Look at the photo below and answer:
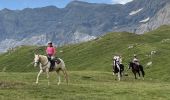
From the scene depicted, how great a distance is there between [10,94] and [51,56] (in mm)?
11196

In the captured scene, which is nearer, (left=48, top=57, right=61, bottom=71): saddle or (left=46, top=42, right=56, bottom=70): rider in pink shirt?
(left=48, top=57, right=61, bottom=71): saddle

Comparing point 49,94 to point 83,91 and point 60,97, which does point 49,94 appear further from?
point 83,91

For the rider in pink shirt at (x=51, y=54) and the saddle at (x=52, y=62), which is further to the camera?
the rider in pink shirt at (x=51, y=54)

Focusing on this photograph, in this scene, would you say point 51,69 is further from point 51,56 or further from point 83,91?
point 83,91

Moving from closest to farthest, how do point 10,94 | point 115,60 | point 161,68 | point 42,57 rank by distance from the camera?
1. point 10,94
2. point 42,57
3. point 115,60
4. point 161,68

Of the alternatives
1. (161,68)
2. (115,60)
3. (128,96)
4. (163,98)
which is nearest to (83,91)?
(128,96)

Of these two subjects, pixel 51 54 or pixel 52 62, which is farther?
pixel 51 54

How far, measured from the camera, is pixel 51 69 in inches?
1898

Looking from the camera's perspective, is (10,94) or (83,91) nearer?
(10,94)

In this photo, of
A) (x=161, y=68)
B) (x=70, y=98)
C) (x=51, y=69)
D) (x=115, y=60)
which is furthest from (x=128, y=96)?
(x=161, y=68)

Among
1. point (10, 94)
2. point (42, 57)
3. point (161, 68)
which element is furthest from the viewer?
point (161, 68)

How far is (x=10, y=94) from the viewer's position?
125 ft

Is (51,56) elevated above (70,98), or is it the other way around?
(51,56)

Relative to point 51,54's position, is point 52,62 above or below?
below
